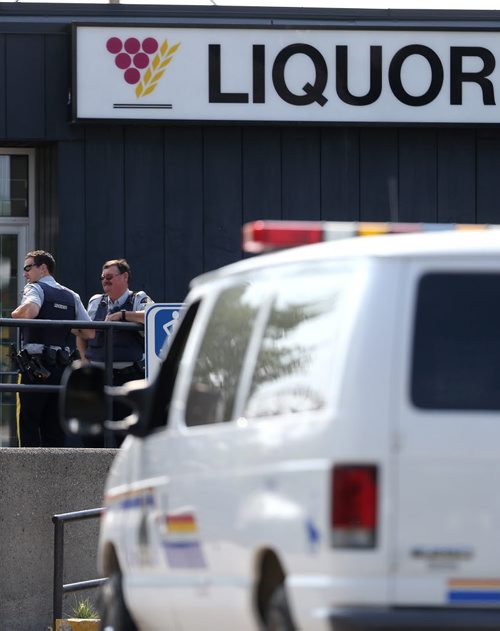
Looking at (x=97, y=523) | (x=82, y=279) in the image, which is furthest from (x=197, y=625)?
(x=82, y=279)

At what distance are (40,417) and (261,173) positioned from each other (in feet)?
17.4

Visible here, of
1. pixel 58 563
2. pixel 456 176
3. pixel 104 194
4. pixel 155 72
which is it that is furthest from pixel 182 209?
pixel 58 563

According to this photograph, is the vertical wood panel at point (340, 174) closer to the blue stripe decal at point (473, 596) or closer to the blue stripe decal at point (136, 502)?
the blue stripe decal at point (136, 502)

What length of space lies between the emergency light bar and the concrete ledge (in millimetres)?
6770

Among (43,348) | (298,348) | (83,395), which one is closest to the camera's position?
(298,348)

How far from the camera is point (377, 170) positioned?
17.4 metres

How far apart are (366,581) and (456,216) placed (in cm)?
1296

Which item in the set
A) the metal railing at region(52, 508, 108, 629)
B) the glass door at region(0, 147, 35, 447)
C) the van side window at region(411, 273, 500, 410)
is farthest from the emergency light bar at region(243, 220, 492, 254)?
the glass door at region(0, 147, 35, 447)

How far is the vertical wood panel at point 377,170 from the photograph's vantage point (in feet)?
56.8

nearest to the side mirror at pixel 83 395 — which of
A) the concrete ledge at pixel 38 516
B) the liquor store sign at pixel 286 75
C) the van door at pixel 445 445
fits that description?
the van door at pixel 445 445

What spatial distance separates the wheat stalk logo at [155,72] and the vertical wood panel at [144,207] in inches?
18.3

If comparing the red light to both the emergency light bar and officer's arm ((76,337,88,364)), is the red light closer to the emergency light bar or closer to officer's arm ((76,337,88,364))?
the emergency light bar

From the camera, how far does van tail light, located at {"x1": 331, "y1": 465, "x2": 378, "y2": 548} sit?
4.75 m

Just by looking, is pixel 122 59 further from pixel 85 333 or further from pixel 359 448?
pixel 359 448
